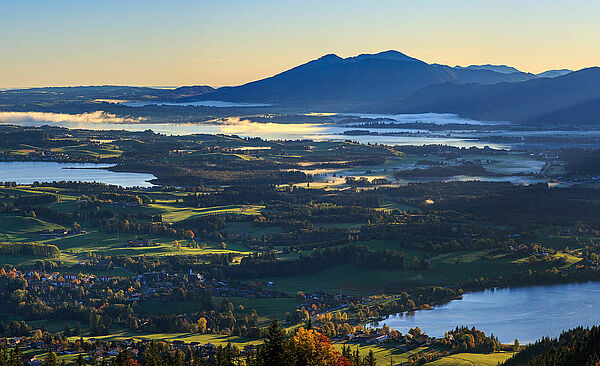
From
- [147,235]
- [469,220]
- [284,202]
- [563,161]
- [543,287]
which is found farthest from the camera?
[563,161]

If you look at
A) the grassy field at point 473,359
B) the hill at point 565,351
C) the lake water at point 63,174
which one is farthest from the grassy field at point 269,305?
the lake water at point 63,174

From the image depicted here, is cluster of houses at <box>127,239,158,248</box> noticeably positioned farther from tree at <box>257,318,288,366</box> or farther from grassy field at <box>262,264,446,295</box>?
tree at <box>257,318,288,366</box>

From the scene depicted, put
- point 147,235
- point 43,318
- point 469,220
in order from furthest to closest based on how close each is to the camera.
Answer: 1. point 469,220
2. point 147,235
3. point 43,318

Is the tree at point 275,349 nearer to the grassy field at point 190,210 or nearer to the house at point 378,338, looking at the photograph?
the house at point 378,338

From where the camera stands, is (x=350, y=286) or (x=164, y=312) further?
(x=350, y=286)

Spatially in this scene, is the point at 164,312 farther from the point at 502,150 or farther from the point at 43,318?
the point at 502,150

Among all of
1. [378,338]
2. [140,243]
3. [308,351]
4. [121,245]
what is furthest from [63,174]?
[308,351]

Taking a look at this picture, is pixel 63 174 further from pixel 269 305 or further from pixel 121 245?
pixel 269 305

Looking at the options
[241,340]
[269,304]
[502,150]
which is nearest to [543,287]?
[269,304]
